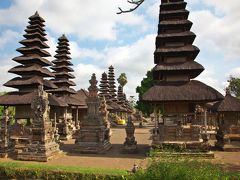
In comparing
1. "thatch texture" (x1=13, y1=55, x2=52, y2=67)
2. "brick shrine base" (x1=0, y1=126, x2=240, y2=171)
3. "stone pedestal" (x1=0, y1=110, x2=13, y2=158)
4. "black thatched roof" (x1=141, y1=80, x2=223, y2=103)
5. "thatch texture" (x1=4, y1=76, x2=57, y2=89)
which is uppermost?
"thatch texture" (x1=13, y1=55, x2=52, y2=67)

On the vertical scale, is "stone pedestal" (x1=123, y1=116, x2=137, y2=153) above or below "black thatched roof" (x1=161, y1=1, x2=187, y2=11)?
below

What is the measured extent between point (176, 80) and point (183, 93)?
6.86 feet

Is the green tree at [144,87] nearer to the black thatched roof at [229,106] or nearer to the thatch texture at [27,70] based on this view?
the thatch texture at [27,70]

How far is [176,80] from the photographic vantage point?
19.6 m

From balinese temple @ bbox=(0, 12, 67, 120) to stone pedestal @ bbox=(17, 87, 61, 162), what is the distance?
7.10m

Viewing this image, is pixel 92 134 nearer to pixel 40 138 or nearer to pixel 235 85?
pixel 40 138

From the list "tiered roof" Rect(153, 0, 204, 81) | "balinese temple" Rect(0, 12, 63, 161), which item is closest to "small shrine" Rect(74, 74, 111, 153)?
"balinese temple" Rect(0, 12, 63, 161)

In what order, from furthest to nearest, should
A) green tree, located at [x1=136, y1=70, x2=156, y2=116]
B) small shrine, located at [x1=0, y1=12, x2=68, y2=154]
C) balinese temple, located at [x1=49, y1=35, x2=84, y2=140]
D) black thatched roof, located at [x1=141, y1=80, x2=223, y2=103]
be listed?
green tree, located at [x1=136, y1=70, x2=156, y2=116], balinese temple, located at [x1=49, y1=35, x2=84, y2=140], small shrine, located at [x1=0, y1=12, x2=68, y2=154], black thatched roof, located at [x1=141, y1=80, x2=223, y2=103]

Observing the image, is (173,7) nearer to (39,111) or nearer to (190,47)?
(190,47)

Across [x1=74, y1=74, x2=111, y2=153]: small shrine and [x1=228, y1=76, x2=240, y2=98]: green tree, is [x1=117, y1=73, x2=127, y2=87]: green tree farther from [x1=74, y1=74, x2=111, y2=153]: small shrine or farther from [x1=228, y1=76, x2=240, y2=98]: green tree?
[x1=74, y1=74, x2=111, y2=153]: small shrine

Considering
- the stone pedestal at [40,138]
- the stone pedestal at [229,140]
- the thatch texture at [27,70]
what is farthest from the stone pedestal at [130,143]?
the thatch texture at [27,70]

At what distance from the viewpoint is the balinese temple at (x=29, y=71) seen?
83.3 ft

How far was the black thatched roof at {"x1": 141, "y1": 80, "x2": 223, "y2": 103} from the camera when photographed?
1728cm

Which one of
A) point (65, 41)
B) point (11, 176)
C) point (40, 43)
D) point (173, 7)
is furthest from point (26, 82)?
point (173, 7)
